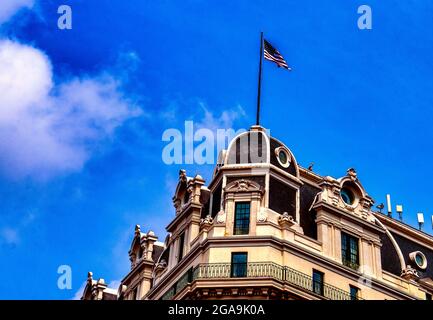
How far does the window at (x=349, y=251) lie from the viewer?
56.2 metres

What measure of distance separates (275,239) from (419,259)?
15849mm

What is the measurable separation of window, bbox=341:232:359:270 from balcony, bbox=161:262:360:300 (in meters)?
2.74

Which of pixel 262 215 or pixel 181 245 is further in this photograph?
pixel 181 245

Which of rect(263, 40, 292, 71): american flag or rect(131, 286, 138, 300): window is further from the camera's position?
rect(131, 286, 138, 300): window

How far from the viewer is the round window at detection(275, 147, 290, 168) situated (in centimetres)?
5748

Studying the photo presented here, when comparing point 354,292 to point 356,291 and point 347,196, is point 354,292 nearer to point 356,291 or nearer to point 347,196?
point 356,291

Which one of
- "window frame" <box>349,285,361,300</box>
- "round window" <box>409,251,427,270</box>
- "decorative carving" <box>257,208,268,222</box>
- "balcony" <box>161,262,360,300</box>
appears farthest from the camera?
"round window" <box>409,251,427,270</box>

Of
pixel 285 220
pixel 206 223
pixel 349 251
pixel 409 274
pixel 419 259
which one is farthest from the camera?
pixel 419 259

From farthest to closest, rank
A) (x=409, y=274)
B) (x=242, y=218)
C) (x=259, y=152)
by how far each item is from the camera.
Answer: (x=409, y=274), (x=259, y=152), (x=242, y=218)

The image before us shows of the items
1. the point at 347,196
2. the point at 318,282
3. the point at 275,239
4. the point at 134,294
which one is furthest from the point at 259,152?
the point at 134,294

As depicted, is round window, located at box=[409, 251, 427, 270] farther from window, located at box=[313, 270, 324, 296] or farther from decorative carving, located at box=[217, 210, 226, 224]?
decorative carving, located at box=[217, 210, 226, 224]

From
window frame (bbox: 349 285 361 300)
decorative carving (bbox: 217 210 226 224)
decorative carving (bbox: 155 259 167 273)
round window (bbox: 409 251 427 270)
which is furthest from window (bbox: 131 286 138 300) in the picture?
round window (bbox: 409 251 427 270)

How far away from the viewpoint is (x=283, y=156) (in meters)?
58.0
